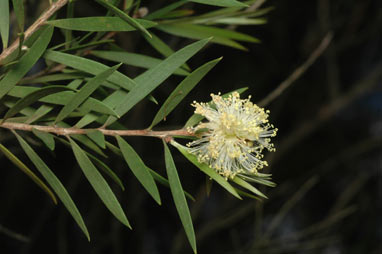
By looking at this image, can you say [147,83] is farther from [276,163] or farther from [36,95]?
[276,163]

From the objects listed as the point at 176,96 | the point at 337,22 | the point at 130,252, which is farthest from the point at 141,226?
the point at 176,96

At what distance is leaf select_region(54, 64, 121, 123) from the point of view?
0.55 m

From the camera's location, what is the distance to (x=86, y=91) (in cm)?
57

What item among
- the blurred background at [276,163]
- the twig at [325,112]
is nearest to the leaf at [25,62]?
the blurred background at [276,163]

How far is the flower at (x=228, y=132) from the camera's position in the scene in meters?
0.64

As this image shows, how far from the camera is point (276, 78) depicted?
7.07 ft

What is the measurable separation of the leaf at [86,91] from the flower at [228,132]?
0.13m

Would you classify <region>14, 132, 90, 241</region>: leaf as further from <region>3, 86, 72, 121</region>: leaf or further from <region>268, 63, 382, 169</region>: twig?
<region>268, 63, 382, 169</region>: twig

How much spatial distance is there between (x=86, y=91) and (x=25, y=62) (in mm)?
76

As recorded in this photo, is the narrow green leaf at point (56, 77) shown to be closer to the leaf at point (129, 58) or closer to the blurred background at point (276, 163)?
the leaf at point (129, 58)

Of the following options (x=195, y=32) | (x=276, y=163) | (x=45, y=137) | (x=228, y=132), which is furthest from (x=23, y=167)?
(x=276, y=163)

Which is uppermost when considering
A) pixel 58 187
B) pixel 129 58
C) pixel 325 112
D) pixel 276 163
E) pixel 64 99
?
pixel 325 112

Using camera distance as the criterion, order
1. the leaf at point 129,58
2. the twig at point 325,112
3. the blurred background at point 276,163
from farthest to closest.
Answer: the twig at point 325,112 < the blurred background at point 276,163 < the leaf at point 129,58

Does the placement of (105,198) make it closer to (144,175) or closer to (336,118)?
(144,175)
